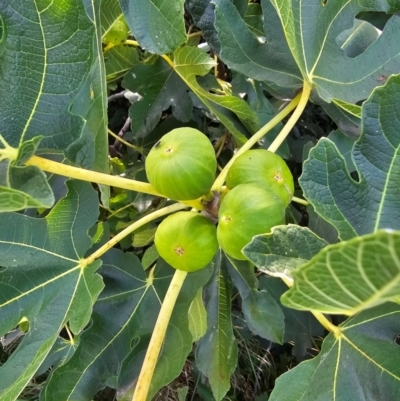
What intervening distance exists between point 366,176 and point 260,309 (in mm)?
420

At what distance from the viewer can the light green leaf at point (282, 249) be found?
0.61m

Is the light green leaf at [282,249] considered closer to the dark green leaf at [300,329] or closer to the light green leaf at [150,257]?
the light green leaf at [150,257]

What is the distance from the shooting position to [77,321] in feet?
2.76

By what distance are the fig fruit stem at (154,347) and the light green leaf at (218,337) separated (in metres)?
0.17

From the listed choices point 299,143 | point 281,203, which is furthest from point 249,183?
point 299,143

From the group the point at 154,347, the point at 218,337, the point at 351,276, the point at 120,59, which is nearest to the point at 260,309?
the point at 218,337

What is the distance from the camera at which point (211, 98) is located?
963 millimetres

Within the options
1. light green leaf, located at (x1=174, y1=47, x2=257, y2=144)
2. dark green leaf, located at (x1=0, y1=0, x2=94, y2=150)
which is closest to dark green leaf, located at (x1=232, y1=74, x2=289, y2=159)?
light green leaf, located at (x1=174, y1=47, x2=257, y2=144)

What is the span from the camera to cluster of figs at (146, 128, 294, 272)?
0.74 m

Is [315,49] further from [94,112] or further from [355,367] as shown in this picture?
[355,367]

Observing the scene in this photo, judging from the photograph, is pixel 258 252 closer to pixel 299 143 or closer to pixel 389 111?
pixel 389 111

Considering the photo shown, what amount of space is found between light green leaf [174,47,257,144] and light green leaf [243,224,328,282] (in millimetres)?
377

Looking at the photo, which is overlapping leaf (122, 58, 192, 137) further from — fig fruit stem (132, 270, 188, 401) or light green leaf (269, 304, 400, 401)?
light green leaf (269, 304, 400, 401)

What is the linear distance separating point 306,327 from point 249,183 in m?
0.86
